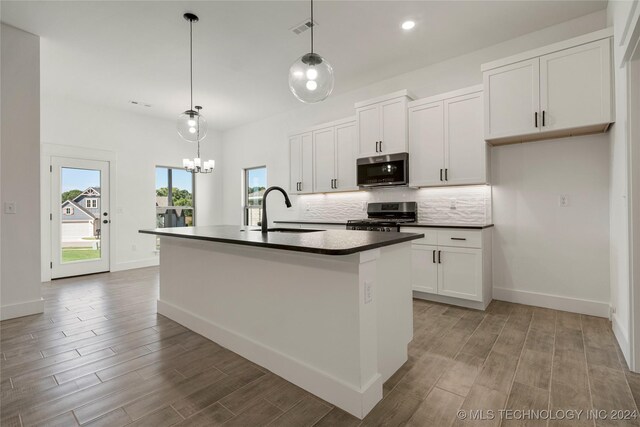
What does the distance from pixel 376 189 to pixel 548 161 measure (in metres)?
2.14

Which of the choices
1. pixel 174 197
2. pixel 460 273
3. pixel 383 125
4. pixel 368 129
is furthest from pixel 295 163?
pixel 460 273

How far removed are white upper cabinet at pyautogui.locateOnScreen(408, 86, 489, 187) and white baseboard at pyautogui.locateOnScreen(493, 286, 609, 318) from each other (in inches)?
53.8

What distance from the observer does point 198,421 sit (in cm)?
158

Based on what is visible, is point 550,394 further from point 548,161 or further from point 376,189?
point 376,189

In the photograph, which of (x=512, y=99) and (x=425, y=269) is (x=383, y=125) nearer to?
(x=512, y=99)

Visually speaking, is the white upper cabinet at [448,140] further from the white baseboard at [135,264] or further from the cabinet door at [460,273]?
the white baseboard at [135,264]

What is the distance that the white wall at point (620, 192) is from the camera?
6.91 ft

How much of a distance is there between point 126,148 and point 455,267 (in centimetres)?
616

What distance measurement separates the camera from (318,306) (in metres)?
1.78

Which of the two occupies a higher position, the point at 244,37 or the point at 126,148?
the point at 244,37

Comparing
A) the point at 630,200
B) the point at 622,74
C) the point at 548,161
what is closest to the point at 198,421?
the point at 630,200

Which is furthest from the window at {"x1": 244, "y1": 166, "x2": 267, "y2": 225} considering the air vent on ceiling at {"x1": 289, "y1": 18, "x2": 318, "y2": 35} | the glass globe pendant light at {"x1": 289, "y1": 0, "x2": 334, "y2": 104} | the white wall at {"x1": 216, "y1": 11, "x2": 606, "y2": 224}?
the glass globe pendant light at {"x1": 289, "y1": 0, "x2": 334, "y2": 104}

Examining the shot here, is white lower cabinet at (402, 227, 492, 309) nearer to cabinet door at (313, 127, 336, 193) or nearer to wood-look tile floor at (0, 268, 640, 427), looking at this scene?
wood-look tile floor at (0, 268, 640, 427)

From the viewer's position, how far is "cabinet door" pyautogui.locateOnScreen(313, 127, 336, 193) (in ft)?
16.0
